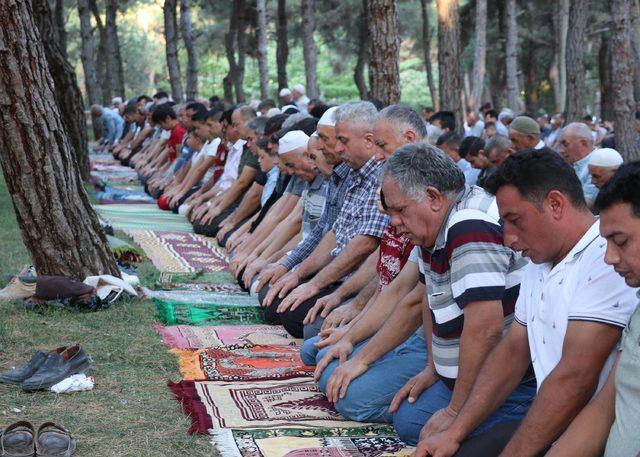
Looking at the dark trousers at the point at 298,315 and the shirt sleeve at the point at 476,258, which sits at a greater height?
the shirt sleeve at the point at 476,258

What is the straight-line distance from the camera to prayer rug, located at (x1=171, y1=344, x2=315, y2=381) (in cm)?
548

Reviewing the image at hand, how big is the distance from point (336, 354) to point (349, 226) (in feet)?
4.41

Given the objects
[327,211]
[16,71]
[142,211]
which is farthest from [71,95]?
[327,211]

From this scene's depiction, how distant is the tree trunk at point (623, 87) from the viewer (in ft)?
37.8

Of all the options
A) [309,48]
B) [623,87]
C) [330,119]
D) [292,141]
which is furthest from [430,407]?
[309,48]

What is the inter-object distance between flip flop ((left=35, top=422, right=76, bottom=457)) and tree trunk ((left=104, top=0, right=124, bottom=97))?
22342 mm

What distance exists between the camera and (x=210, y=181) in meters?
12.1

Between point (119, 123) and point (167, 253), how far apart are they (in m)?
13.8

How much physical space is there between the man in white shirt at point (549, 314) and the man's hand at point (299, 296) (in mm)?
2654

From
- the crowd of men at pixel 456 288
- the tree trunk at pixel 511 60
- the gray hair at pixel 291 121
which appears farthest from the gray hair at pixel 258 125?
the tree trunk at pixel 511 60

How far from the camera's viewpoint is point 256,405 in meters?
4.95

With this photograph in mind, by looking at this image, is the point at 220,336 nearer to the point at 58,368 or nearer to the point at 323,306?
the point at 323,306

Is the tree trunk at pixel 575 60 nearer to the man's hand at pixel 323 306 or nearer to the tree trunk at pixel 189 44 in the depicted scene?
the tree trunk at pixel 189 44

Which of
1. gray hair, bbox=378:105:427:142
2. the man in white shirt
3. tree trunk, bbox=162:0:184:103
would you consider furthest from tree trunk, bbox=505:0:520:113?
the man in white shirt
